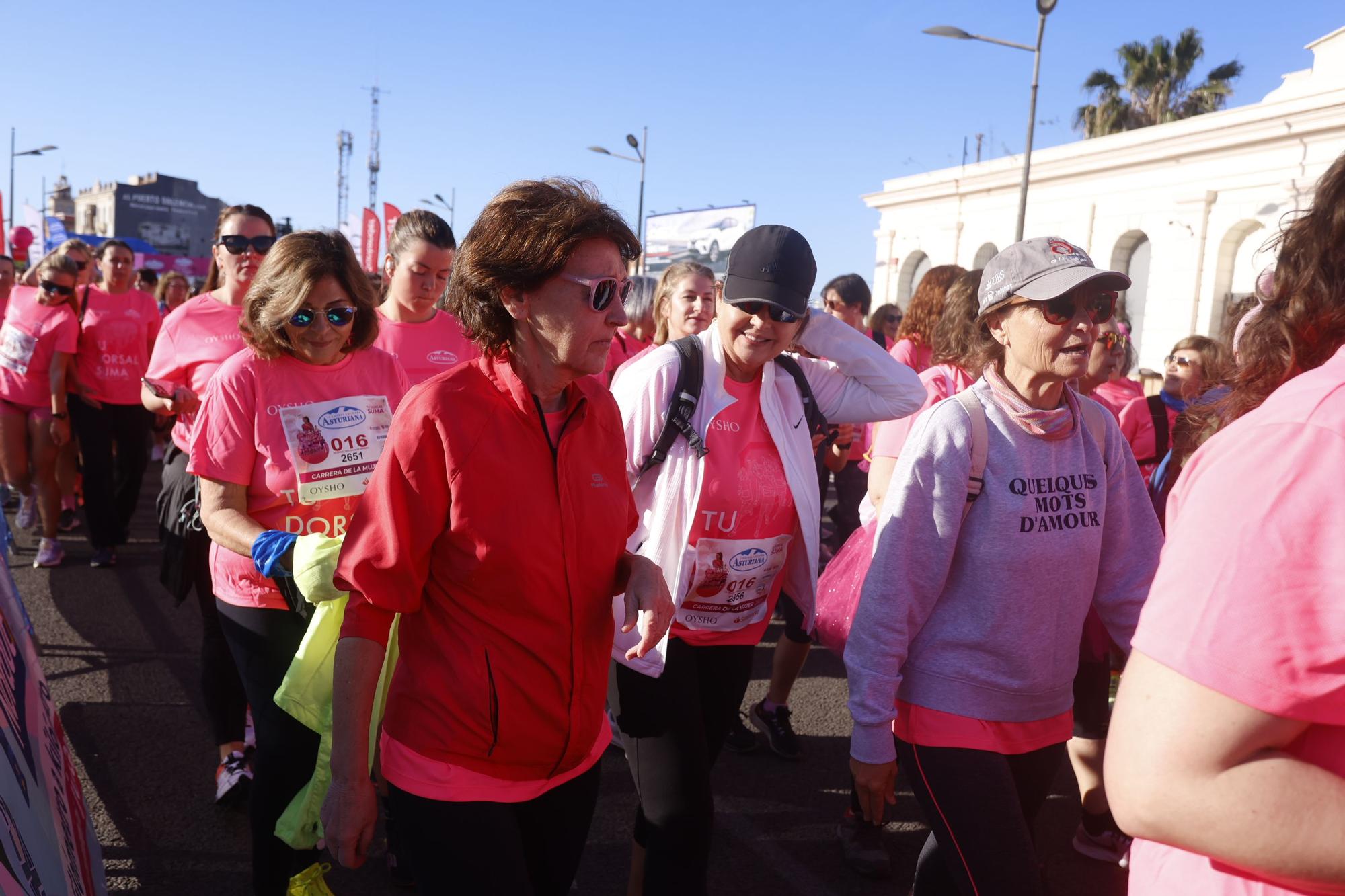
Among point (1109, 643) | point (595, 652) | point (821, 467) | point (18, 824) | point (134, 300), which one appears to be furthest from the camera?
point (134, 300)

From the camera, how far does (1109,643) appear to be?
311 cm

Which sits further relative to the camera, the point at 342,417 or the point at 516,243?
the point at 342,417

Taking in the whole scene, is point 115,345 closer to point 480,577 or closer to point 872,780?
point 480,577

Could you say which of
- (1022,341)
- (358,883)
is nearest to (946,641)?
(1022,341)

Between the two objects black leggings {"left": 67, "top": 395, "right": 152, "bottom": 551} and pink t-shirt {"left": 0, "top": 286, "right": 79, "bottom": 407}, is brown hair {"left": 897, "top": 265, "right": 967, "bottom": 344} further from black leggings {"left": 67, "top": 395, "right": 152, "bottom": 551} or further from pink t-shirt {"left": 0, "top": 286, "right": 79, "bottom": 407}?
pink t-shirt {"left": 0, "top": 286, "right": 79, "bottom": 407}

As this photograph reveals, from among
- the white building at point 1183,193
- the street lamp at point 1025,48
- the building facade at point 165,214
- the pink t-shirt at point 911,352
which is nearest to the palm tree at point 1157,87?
the white building at point 1183,193

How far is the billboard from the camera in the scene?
2069 inches

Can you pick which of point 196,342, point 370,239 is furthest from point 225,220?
point 370,239

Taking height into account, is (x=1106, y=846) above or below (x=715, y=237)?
below

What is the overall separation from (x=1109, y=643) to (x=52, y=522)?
718cm

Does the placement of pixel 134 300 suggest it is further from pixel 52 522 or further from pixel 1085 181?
pixel 1085 181

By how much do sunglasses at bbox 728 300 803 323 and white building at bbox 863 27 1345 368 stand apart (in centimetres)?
1980

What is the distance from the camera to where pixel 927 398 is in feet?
11.2

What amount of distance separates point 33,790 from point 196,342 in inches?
95.5
